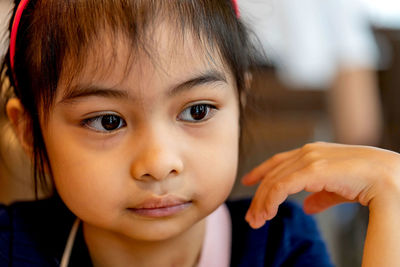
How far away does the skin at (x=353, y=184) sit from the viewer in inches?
31.8

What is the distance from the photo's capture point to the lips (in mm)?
803

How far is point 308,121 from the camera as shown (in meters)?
2.58

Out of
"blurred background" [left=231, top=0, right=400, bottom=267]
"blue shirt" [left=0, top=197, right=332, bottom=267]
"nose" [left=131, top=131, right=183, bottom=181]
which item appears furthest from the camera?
"blurred background" [left=231, top=0, right=400, bottom=267]

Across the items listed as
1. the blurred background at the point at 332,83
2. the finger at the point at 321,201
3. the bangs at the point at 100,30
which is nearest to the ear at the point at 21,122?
the bangs at the point at 100,30

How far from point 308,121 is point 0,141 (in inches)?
65.3

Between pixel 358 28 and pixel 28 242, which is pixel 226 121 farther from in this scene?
pixel 358 28

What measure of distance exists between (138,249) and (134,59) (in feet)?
1.18

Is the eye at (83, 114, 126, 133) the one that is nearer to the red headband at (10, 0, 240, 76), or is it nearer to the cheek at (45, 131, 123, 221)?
the cheek at (45, 131, 123, 221)

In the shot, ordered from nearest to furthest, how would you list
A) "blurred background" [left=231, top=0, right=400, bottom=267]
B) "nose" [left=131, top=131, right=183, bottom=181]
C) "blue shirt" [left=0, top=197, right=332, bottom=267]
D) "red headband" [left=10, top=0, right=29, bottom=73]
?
"nose" [left=131, top=131, right=183, bottom=181] < "red headband" [left=10, top=0, right=29, bottom=73] < "blue shirt" [left=0, top=197, right=332, bottom=267] < "blurred background" [left=231, top=0, right=400, bottom=267]

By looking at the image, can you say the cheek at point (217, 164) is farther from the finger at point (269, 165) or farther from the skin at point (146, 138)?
the finger at point (269, 165)

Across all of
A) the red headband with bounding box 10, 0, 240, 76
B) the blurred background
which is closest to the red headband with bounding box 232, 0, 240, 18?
the red headband with bounding box 10, 0, 240, 76

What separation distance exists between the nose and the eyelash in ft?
0.17

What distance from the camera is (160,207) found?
816 millimetres

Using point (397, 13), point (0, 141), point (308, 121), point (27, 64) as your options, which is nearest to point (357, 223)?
point (308, 121)
